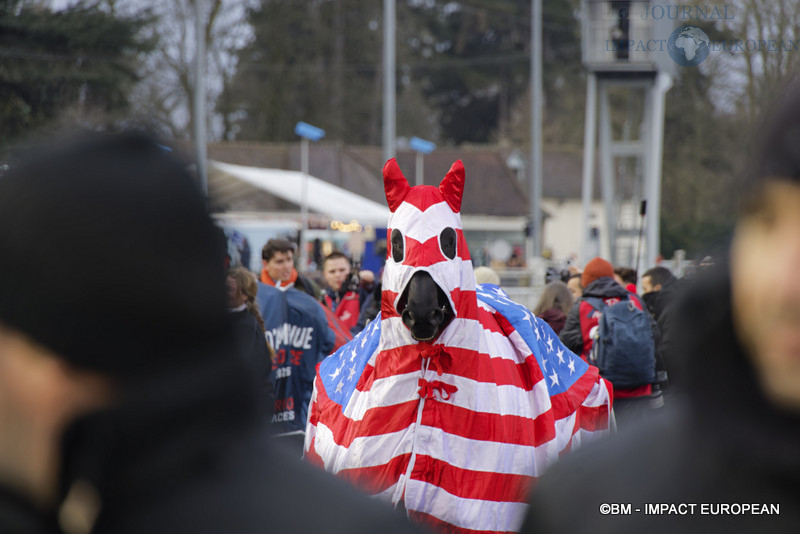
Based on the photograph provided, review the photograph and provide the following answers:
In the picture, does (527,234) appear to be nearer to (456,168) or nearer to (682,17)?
(682,17)

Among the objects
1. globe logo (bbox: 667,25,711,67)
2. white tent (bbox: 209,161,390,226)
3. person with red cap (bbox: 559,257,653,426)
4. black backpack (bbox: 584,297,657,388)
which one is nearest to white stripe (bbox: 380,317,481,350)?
black backpack (bbox: 584,297,657,388)

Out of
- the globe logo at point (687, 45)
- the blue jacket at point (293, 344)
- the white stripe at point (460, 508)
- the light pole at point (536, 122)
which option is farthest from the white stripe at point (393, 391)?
the light pole at point (536, 122)

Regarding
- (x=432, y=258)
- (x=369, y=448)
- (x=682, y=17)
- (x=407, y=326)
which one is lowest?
(x=369, y=448)

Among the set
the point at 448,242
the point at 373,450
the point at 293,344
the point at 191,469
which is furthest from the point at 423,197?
the point at 191,469

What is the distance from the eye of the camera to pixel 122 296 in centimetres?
120

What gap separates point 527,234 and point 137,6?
11.6 meters

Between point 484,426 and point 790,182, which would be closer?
point 790,182

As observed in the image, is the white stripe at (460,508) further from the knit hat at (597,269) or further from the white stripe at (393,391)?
the knit hat at (597,269)

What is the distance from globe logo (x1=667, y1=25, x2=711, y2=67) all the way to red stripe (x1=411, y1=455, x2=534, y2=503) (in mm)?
12653

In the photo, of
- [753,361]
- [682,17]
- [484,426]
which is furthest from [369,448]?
[682,17]

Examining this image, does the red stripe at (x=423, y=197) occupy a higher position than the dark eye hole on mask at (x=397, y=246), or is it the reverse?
the red stripe at (x=423, y=197)

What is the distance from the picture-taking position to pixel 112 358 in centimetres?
121

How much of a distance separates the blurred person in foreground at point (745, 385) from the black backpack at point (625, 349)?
19.0ft

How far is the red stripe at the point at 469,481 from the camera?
4.31 metres
